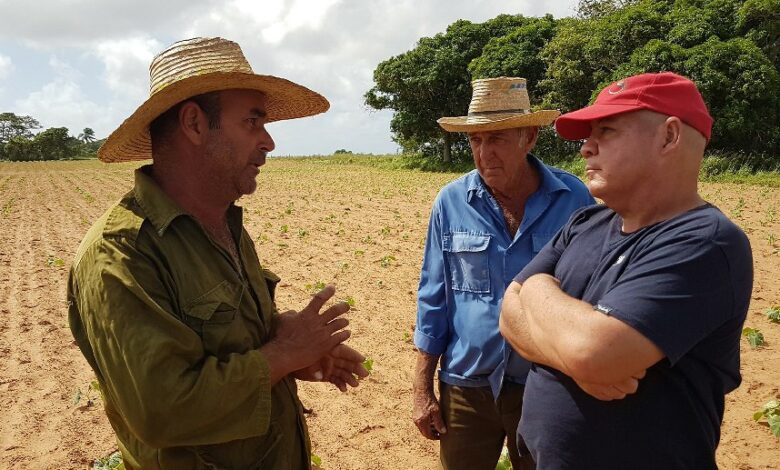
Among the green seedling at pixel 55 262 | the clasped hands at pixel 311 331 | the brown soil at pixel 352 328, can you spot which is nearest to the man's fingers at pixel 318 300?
the clasped hands at pixel 311 331

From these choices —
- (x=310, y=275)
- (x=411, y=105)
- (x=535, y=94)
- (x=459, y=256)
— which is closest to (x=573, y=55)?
(x=535, y=94)

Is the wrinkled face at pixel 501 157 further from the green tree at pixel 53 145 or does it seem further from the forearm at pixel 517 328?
the green tree at pixel 53 145

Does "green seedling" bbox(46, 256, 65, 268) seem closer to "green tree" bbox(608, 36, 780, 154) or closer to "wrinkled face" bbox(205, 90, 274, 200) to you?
"wrinkled face" bbox(205, 90, 274, 200)

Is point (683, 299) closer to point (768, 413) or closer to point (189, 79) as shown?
point (189, 79)

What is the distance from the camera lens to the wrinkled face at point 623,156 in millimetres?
1739

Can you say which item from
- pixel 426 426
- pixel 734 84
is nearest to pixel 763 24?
pixel 734 84

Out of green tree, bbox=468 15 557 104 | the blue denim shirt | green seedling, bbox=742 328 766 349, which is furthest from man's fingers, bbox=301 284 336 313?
green tree, bbox=468 15 557 104

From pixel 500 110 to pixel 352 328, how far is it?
419 cm

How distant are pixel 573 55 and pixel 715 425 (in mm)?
26279

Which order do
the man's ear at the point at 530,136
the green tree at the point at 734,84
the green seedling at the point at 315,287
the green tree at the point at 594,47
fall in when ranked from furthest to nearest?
the green tree at the point at 594,47 → the green tree at the point at 734,84 → the green seedling at the point at 315,287 → the man's ear at the point at 530,136

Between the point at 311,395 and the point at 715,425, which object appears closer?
the point at 715,425

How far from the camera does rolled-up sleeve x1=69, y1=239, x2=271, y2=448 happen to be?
5.62 ft

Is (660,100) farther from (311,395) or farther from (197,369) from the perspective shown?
(311,395)

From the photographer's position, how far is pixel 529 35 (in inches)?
1220
